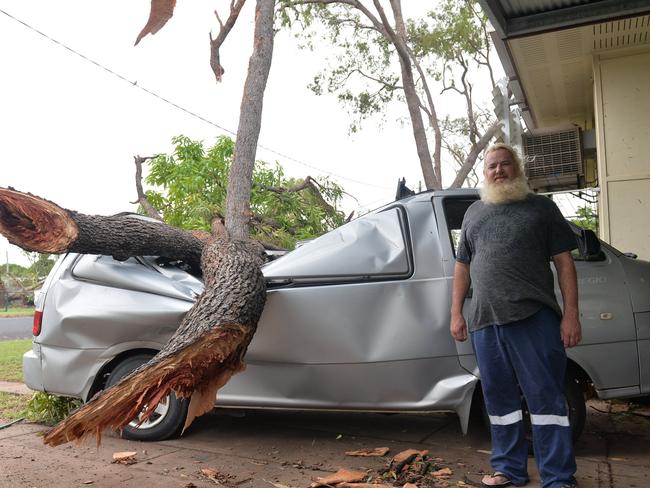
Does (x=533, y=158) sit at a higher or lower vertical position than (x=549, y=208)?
higher

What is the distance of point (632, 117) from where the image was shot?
299 inches

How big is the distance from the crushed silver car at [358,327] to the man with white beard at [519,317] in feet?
1.56

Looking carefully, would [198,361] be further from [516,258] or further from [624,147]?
[624,147]

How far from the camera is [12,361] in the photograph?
11.1 metres

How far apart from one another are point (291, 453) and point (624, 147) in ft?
17.8

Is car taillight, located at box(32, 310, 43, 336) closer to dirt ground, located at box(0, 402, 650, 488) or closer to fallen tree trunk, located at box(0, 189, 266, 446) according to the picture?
fallen tree trunk, located at box(0, 189, 266, 446)

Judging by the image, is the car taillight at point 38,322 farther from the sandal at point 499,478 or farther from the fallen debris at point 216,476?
the sandal at point 499,478

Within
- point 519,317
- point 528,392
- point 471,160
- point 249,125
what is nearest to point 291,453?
point 528,392

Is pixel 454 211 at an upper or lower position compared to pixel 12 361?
upper

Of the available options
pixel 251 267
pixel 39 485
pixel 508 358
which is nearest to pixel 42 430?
pixel 39 485

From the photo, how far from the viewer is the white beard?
11.9 feet

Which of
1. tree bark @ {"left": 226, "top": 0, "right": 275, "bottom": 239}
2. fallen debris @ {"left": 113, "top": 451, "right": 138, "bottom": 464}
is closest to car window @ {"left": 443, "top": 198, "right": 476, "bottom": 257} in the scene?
fallen debris @ {"left": 113, "top": 451, "right": 138, "bottom": 464}

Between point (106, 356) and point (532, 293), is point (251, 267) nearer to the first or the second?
point (106, 356)

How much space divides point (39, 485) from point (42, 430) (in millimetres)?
1621
